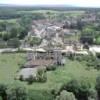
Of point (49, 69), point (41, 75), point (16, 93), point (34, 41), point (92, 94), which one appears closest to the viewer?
point (16, 93)

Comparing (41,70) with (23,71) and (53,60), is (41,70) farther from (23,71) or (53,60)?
(53,60)

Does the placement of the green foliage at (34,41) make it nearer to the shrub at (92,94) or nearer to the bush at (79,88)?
the bush at (79,88)

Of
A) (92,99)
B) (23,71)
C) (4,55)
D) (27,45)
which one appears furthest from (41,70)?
(27,45)

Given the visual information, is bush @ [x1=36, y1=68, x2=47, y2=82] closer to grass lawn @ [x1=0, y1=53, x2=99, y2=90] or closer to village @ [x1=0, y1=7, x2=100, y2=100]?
village @ [x1=0, y1=7, x2=100, y2=100]

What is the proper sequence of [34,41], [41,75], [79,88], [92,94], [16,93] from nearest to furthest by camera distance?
[16,93]
[92,94]
[79,88]
[41,75]
[34,41]

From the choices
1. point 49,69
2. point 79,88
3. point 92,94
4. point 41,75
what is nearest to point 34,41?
point 49,69

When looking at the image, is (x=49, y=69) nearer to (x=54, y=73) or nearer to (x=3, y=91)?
→ (x=54, y=73)

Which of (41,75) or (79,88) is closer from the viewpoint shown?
(79,88)

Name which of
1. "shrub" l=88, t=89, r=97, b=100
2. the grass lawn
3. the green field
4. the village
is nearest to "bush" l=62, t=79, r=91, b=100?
the village

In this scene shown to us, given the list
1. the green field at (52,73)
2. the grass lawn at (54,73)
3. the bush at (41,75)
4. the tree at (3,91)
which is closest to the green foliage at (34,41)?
the green field at (52,73)
